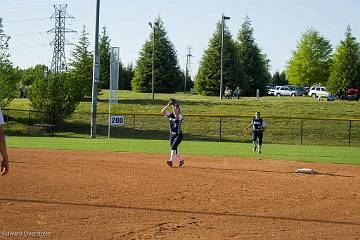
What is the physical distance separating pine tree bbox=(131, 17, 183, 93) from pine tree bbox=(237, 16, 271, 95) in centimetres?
996

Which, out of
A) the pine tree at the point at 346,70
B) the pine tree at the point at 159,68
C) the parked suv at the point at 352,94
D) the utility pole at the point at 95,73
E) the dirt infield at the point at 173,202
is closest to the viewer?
the dirt infield at the point at 173,202

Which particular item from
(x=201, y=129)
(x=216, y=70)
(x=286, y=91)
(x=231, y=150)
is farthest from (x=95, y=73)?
(x=286, y=91)

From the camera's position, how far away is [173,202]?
10312mm

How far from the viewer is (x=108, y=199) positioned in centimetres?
1041

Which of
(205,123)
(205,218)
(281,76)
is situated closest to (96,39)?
(205,123)

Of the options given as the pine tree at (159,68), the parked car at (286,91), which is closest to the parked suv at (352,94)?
the parked car at (286,91)

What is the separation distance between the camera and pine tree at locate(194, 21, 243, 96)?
229 ft

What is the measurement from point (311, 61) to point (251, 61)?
870cm

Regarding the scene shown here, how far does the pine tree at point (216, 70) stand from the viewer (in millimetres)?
69812

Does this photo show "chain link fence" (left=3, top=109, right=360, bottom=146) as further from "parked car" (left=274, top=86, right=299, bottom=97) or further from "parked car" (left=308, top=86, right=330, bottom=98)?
"parked car" (left=274, top=86, right=299, bottom=97)

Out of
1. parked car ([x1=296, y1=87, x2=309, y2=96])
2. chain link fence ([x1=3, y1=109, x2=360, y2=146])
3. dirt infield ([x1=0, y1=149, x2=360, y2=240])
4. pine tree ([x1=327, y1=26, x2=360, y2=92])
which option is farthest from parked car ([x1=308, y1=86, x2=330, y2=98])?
dirt infield ([x1=0, y1=149, x2=360, y2=240])

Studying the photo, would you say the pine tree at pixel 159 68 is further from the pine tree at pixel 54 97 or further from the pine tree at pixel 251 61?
the pine tree at pixel 54 97

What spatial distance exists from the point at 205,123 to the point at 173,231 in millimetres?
35520

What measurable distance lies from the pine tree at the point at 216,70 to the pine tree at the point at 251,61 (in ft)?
13.6
